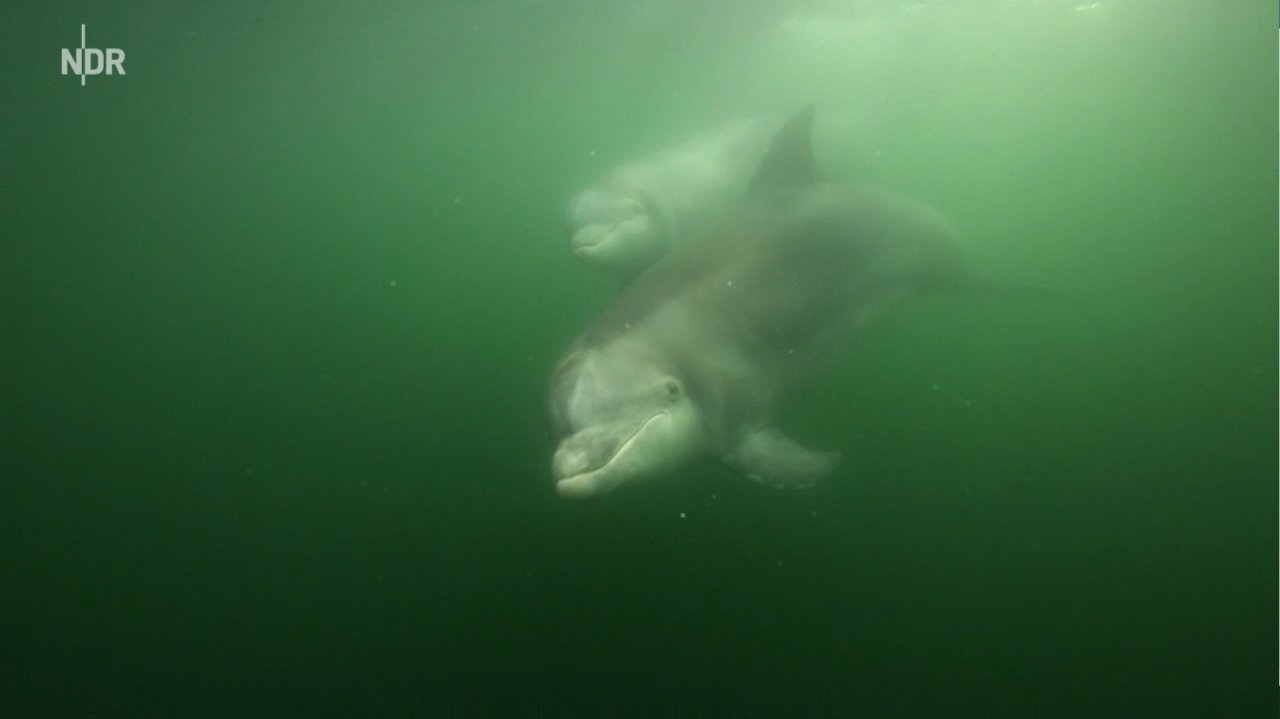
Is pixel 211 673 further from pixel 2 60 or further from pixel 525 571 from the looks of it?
pixel 2 60

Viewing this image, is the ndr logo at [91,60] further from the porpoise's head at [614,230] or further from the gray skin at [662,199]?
the porpoise's head at [614,230]

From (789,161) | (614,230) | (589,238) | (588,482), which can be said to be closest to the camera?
(588,482)

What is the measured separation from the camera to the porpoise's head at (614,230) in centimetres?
764

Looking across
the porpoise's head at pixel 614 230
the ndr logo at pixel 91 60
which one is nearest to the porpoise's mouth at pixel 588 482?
the porpoise's head at pixel 614 230

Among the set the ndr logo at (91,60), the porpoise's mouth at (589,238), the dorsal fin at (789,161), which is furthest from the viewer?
the ndr logo at (91,60)

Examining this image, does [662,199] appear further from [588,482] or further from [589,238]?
[588,482]

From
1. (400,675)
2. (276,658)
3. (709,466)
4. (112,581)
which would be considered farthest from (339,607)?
(709,466)

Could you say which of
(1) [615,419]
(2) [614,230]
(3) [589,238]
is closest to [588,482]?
(1) [615,419]

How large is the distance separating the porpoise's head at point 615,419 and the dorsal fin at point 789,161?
10.3ft

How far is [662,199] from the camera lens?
8.53 metres

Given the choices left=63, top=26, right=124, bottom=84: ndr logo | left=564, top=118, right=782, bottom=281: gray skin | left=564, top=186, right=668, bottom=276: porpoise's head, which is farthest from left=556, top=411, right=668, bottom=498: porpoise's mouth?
left=63, top=26, right=124, bottom=84: ndr logo

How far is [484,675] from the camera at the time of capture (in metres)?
6.82

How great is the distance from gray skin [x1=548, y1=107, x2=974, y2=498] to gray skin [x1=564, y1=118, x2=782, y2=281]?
1229 mm

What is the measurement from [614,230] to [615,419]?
381cm
